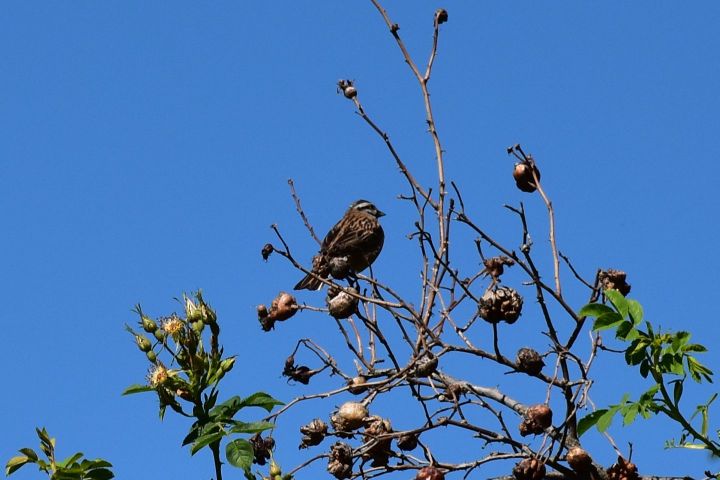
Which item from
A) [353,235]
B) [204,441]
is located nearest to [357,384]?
[204,441]

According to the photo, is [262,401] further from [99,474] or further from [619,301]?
[619,301]

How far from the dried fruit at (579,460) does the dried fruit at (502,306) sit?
0.55m

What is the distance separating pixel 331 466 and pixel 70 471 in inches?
40.0

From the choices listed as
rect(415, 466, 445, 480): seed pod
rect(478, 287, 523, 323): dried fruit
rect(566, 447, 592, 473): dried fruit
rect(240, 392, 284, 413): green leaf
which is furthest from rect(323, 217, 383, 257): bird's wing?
rect(240, 392, 284, 413): green leaf

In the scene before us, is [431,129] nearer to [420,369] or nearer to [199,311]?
[420,369]

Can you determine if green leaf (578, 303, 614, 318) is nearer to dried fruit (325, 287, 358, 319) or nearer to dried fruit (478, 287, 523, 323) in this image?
dried fruit (478, 287, 523, 323)

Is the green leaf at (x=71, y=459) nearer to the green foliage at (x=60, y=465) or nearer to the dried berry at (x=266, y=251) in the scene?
the green foliage at (x=60, y=465)

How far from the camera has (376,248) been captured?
9.14m

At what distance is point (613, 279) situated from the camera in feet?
13.9

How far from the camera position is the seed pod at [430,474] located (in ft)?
12.4

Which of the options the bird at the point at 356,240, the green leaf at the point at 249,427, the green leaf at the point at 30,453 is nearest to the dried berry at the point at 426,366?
the green leaf at the point at 249,427

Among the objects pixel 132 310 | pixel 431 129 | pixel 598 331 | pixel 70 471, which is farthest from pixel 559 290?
pixel 70 471

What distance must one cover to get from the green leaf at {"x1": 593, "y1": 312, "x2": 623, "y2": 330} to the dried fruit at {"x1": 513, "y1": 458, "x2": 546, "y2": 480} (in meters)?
0.51

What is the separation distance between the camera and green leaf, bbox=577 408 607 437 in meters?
3.62
